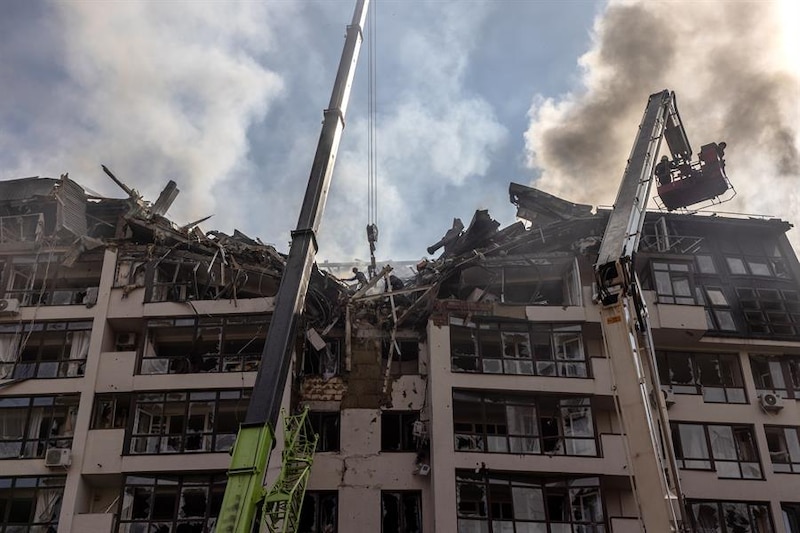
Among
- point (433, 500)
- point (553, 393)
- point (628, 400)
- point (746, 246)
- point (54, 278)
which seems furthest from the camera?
point (746, 246)

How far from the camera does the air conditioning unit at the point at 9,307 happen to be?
3167 centimetres

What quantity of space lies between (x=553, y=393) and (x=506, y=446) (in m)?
2.90

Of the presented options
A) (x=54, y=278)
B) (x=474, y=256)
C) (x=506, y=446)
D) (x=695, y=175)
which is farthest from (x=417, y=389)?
(x=54, y=278)

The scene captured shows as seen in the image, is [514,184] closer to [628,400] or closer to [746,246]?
[746,246]

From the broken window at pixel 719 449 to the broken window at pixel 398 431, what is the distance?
1086 cm

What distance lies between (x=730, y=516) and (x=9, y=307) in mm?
30955

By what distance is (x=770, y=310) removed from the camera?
3431cm

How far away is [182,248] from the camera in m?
33.3

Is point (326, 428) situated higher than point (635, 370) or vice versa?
point (326, 428)

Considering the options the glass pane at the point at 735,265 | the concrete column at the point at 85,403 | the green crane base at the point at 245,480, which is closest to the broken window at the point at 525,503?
the green crane base at the point at 245,480

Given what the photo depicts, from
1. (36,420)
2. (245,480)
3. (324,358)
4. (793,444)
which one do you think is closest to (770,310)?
(793,444)

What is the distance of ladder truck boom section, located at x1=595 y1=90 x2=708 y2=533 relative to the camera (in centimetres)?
1617

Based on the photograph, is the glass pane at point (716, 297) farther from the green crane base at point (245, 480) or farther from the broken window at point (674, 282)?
the green crane base at point (245, 480)

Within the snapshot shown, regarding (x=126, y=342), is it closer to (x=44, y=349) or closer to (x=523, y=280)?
(x=44, y=349)
